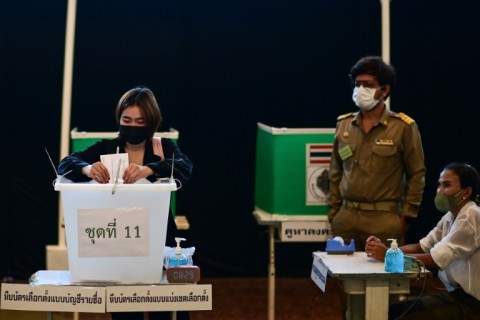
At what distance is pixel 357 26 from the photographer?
261 inches

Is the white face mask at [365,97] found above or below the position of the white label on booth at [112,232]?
above

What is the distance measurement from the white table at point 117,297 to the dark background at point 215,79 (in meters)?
3.07

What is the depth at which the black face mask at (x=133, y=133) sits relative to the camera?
405 cm

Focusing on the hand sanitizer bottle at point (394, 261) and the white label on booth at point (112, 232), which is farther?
the hand sanitizer bottle at point (394, 261)

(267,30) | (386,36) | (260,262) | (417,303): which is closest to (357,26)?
(267,30)

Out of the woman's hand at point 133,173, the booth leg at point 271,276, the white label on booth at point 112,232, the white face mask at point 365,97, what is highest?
the white face mask at point 365,97

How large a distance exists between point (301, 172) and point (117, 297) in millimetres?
2125

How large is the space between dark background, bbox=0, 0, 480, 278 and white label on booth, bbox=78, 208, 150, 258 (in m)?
3.07

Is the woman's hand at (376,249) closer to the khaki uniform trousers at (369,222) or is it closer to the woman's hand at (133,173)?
the khaki uniform trousers at (369,222)

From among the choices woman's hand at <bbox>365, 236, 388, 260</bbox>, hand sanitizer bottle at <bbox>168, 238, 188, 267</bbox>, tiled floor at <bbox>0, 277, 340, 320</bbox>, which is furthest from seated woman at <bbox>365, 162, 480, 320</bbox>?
tiled floor at <bbox>0, 277, 340, 320</bbox>

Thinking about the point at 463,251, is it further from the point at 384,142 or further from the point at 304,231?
the point at 304,231

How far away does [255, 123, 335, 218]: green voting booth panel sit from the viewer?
547cm

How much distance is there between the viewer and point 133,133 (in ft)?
13.3

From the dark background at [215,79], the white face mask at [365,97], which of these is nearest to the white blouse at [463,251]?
the white face mask at [365,97]
